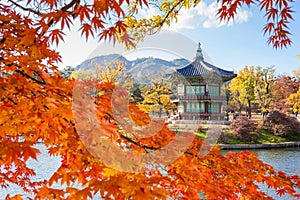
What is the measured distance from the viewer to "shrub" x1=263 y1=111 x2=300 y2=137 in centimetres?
1581

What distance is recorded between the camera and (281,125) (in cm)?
1587

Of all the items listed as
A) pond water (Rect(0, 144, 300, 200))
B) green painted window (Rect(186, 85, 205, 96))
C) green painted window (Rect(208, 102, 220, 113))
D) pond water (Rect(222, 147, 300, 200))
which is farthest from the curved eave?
pond water (Rect(0, 144, 300, 200))

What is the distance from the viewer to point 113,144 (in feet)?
4.77

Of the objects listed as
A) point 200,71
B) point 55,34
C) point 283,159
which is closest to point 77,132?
point 55,34

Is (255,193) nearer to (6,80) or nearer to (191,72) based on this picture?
(6,80)

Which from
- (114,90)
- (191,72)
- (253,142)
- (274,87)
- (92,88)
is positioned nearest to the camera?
(92,88)

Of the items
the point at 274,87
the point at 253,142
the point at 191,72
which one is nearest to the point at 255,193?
the point at 253,142

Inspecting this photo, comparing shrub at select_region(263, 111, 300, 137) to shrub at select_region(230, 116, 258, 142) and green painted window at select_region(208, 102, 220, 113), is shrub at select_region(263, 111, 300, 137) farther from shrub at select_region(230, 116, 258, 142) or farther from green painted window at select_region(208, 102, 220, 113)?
green painted window at select_region(208, 102, 220, 113)

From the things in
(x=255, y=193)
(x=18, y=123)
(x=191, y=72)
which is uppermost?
(x=191, y=72)

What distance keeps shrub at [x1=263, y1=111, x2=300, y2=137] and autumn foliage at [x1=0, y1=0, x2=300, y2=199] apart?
50.3 feet

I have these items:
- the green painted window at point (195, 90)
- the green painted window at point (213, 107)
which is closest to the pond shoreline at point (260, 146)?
the green painted window at point (213, 107)

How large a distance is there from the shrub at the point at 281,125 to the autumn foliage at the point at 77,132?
604 inches

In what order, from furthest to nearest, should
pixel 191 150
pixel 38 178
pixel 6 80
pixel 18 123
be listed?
pixel 38 178
pixel 191 150
pixel 6 80
pixel 18 123

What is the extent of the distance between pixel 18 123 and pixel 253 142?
14.6 meters
